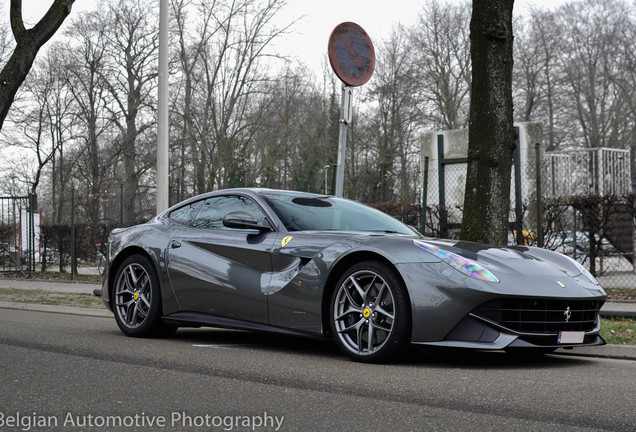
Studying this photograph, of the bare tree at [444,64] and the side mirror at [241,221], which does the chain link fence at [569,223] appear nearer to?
the side mirror at [241,221]

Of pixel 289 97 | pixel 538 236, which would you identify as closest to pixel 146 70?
pixel 289 97

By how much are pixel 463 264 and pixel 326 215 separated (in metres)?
1.59

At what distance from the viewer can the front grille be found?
505cm

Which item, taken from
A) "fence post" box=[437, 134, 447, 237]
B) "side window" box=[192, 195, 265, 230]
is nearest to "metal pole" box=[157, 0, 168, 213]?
"fence post" box=[437, 134, 447, 237]

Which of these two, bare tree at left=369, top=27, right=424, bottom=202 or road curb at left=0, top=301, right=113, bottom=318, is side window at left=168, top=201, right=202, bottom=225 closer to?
road curb at left=0, top=301, right=113, bottom=318

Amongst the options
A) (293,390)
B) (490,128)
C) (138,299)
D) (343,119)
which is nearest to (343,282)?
(293,390)

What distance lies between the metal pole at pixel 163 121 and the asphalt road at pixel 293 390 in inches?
239

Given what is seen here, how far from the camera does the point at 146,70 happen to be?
41625 millimetres

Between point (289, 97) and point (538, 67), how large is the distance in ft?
50.3

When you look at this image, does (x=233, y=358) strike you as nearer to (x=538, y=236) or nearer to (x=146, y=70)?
(x=538, y=236)

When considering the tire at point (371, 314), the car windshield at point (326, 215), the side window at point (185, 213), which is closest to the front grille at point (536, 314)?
the tire at point (371, 314)

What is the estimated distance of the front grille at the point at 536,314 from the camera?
5.05 meters

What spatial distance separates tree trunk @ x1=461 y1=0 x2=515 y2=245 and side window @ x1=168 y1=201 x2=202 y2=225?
3.37 meters

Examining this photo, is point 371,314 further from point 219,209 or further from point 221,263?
point 219,209
